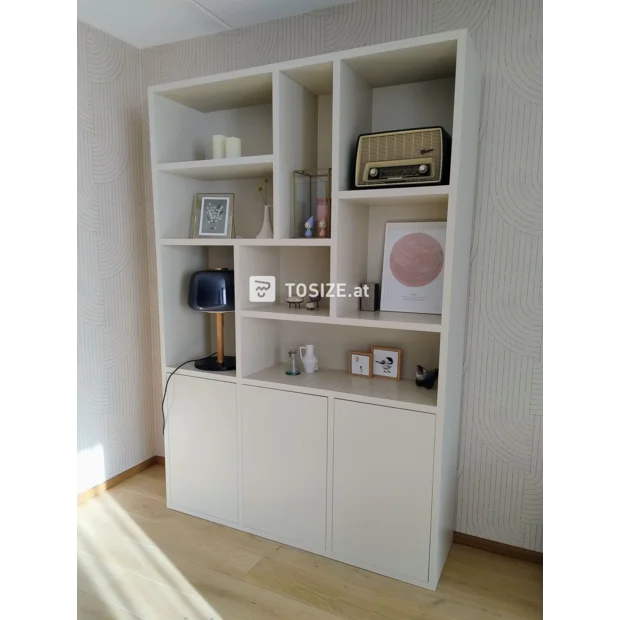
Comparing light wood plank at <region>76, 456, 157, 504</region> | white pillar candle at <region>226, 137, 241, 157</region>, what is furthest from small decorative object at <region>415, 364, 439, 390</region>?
light wood plank at <region>76, 456, 157, 504</region>

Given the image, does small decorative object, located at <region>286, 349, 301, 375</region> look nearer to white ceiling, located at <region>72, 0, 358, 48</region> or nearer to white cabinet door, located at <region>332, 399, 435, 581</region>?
white cabinet door, located at <region>332, 399, 435, 581</region>

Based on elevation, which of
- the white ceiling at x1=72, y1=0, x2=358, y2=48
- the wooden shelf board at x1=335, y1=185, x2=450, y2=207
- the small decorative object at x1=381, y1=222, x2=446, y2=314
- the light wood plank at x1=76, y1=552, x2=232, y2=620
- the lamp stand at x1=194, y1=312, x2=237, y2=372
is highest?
the white ceiling at x1=72, y1=0, x2=358, y2=48

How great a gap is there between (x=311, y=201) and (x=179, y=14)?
113cm

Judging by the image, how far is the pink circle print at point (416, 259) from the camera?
2.04 metres

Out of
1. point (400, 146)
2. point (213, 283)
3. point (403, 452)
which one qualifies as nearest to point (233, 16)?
point (400, 146)

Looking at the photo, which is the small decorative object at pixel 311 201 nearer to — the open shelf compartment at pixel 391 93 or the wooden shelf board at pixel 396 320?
the open shelf compartment at pixel 391 93

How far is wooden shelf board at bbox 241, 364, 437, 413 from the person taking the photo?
6.10 feet

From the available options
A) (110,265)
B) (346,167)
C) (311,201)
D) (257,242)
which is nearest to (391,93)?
(346,167)

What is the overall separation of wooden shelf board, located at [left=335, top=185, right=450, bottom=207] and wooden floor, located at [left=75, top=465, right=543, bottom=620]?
1.58m

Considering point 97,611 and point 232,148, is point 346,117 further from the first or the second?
point 97,611

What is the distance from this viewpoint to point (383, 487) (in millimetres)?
1894

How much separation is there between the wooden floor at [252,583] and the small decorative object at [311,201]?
1.47 metres
